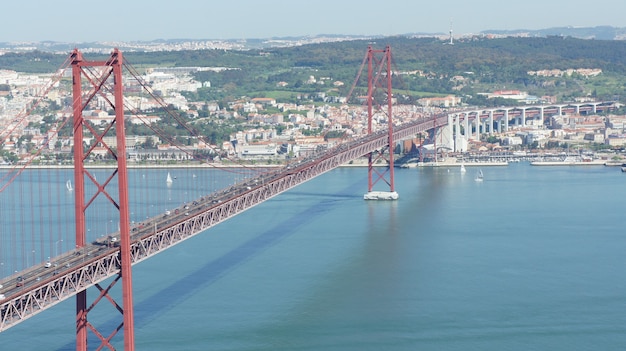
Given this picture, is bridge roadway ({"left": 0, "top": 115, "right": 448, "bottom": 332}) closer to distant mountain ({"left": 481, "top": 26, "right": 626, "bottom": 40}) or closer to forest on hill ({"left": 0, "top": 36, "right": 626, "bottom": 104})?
forest on hill ({"left": 0, "top": 36, "right": 626, "bottom": 104})

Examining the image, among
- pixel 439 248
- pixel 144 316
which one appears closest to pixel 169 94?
pixel 439 248

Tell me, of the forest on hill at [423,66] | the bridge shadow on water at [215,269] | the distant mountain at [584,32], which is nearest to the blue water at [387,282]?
the bridge shadow on water at [215,269]

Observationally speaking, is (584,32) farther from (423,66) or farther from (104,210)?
(104,210)

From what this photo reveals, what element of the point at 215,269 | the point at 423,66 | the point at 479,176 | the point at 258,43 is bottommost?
the point at 215,269

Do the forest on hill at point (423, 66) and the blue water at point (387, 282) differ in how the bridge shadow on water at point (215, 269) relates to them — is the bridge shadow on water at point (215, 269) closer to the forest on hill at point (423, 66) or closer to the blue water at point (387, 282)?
the blue water at point (387, 282)

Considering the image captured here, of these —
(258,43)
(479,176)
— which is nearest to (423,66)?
(479,176)

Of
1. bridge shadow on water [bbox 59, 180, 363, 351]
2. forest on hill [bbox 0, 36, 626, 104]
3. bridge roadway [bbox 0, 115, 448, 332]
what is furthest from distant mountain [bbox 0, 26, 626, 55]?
bridge roadway [bbox 0, 115, 448, 332]

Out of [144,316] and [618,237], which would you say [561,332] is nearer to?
[144,316]
